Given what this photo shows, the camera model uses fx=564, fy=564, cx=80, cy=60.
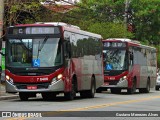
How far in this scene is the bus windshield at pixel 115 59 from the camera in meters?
33.8

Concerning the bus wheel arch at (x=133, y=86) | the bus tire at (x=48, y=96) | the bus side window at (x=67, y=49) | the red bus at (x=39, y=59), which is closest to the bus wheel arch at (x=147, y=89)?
the bus wheel arch at (x=133, y=86)

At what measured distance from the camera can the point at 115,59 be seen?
34125mm

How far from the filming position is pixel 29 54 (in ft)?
74.3

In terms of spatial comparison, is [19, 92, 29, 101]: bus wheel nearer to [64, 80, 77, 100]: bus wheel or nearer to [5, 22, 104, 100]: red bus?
[5, 22, 104, 100]: red bus

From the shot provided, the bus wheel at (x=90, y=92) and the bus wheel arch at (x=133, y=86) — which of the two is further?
the bus wheel arch at (x=133, y=86)

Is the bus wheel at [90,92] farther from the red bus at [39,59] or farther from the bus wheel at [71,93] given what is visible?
the red bus at [39,59]

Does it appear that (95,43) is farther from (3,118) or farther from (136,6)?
(136,6)

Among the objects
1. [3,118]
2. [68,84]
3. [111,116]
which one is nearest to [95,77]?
[68,84]

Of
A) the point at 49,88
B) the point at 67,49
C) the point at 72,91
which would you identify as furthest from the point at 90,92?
the point at 49,88

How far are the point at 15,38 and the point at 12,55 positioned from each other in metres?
0.71

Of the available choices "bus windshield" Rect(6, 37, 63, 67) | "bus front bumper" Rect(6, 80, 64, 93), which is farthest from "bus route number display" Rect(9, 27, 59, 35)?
"bus front bumper" Rect(6, 80, 64, 93)

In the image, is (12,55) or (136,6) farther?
(136,6)

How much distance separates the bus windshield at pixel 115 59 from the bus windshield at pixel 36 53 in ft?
38.3

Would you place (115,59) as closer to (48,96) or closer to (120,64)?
(120,64)
